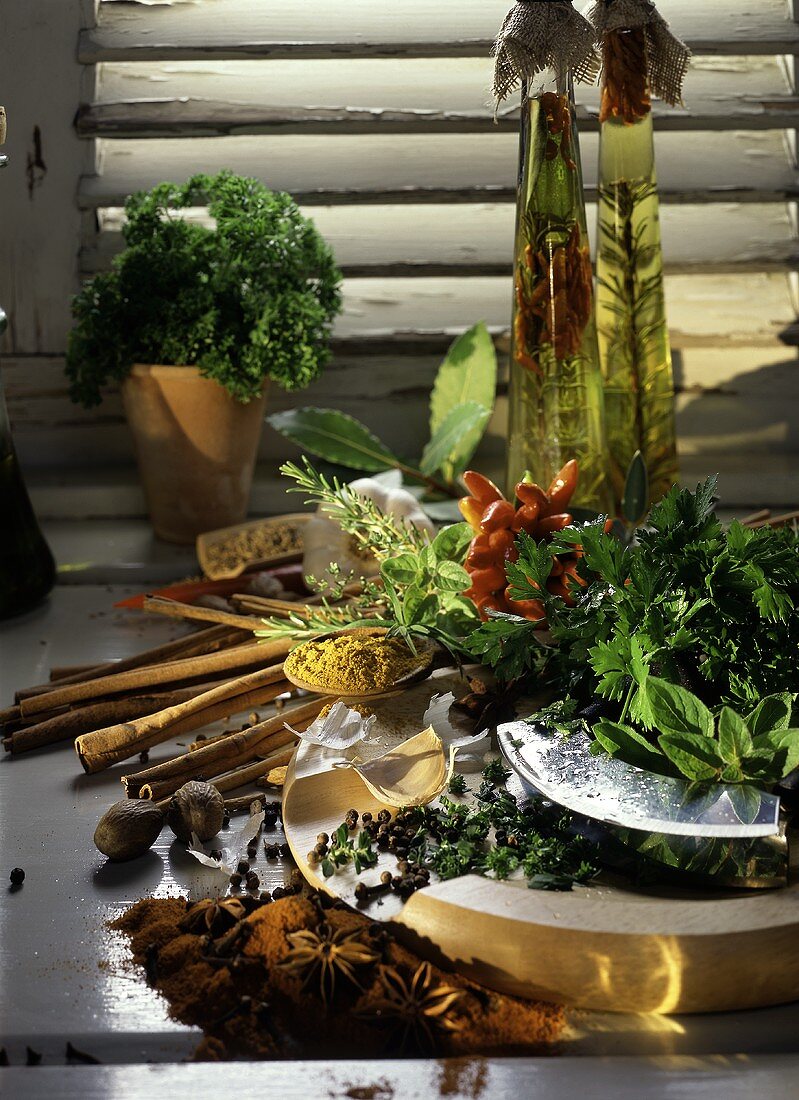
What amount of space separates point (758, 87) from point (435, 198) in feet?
1.48

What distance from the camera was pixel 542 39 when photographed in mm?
1104

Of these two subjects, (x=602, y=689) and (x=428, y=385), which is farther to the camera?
(x=428, y=385)

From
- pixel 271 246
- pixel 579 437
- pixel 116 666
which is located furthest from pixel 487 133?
pixel 116 666

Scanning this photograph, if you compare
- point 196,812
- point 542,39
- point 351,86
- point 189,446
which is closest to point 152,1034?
point 196,812

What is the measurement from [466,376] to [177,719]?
2.16 ft

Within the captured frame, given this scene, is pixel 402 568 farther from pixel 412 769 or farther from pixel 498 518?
pixel 412 769

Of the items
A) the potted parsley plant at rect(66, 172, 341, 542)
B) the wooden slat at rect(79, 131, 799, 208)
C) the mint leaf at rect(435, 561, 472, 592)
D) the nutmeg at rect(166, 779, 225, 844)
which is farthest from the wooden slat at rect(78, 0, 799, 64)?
the nutmeg at rect(166, 779, 225, 844)

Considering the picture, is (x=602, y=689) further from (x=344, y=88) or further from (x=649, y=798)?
(x=344, y=88)

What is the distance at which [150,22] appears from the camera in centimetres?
148

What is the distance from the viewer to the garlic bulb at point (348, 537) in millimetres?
1234

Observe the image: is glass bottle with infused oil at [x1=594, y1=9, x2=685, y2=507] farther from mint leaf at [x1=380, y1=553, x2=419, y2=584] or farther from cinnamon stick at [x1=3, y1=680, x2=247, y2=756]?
cinnamon stick at [x1=3, y1=680, x2=247, y2=756]

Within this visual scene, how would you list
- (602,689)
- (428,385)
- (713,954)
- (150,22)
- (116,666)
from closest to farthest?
(713,954) < (602,689) < (116,666) < (150,22) < (428,385)

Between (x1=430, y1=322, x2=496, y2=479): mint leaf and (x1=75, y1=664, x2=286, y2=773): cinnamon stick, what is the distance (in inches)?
19.3

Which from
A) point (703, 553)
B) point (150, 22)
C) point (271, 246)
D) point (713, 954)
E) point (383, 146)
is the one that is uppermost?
point (150, 22)
